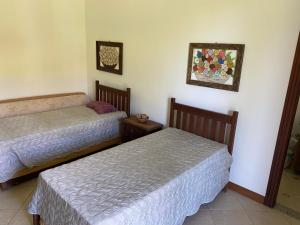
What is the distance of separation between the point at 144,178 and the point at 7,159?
1502 mm

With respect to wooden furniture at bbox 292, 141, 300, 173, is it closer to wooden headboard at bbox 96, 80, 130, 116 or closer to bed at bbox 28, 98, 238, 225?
bed at bbox 28, 98, 238, 225

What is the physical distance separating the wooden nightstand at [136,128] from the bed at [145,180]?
321 millimetres

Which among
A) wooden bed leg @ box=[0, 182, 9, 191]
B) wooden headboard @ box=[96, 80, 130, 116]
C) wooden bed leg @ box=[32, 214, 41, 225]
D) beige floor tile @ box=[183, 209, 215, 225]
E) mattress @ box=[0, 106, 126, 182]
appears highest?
wooden headboard @ box=[96, 80, 130, 116]

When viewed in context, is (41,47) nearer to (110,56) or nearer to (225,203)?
(110,56)

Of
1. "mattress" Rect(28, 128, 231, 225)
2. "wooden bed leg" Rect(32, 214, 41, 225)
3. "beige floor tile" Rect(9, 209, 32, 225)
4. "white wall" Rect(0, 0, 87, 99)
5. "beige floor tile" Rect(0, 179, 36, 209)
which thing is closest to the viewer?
"mattress" Rect(28, 128, 231, 225)

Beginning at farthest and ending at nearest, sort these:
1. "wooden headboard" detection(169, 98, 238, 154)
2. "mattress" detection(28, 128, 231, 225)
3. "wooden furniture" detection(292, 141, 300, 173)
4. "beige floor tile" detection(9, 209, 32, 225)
Answer: "wooden furniture" detection(292, 141, 300, 173) → "wooden headboard" detection(169, 98, 238, 154) → "beige floor tile" detection(9, 209, 32, 225) → "mattress" detection(28, 128, 231, 225)

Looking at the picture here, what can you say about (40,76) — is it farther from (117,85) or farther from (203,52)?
(203,52)

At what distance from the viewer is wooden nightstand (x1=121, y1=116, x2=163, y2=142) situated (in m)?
2.90

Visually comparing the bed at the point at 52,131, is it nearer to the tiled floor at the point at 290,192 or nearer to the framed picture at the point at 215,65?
the framed picture at the point at 215,65

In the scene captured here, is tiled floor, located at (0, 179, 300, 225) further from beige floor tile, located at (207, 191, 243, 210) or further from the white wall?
the white wall

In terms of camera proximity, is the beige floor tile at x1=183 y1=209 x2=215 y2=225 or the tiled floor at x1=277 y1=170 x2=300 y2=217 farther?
the tiled floor at x1=277 y1=170 x2=300 y2=217

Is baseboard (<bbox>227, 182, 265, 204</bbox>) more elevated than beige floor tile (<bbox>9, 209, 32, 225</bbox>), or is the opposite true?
baseboard (<bbox>227, 182, 265, 204</bbox>)

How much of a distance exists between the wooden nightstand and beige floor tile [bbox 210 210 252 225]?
3.65 ft

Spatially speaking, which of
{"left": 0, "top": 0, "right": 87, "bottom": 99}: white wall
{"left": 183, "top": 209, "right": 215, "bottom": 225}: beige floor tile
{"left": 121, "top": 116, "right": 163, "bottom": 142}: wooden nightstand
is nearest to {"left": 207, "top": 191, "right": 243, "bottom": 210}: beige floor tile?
{"left": 183, "top": 209, "right": 215, "bottom": 225}: beige floor tile
